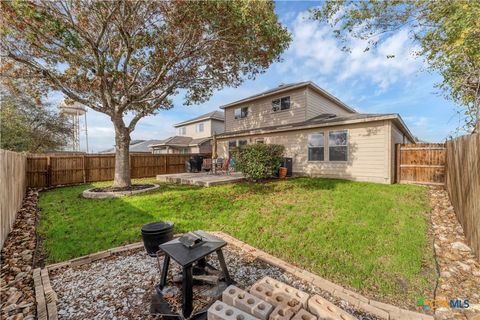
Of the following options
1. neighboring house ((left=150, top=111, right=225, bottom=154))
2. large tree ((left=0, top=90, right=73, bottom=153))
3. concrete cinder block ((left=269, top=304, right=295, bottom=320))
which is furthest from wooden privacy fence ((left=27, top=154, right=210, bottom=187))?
concrete cinder block ((left=269, top=304, right=295, bottom=320))

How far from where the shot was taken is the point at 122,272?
3094mm

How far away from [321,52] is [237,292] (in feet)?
34.6

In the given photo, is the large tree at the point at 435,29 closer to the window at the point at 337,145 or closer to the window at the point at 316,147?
the window at the point at 337,145

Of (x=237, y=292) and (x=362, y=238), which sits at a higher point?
(x=237, y=292)

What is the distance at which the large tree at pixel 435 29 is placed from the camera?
558cm

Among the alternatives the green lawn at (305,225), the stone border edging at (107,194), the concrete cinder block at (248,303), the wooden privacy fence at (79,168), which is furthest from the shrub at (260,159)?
Result: the wooden privacy fence at (79,168)

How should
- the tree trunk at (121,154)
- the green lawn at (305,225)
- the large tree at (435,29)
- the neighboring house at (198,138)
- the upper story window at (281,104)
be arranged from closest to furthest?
the green lawn at (305,225), the large tree at (435,29), the tree trunk at (121,154), the upper story window at (281,104), the neighboring house at (198,138)

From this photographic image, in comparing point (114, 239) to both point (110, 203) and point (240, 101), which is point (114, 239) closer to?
point (110, 203)

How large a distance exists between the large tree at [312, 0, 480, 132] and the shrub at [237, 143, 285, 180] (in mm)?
5707

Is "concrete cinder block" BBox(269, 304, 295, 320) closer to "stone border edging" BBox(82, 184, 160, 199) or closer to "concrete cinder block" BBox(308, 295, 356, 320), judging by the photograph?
"concrete cinder block" BBox(308, 295, 356, 320)

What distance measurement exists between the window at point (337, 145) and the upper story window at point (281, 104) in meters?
3.87

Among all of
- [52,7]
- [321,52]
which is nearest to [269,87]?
[321,52]

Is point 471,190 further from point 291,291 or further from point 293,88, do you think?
point 293,88

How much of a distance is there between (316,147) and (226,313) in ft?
34.5
